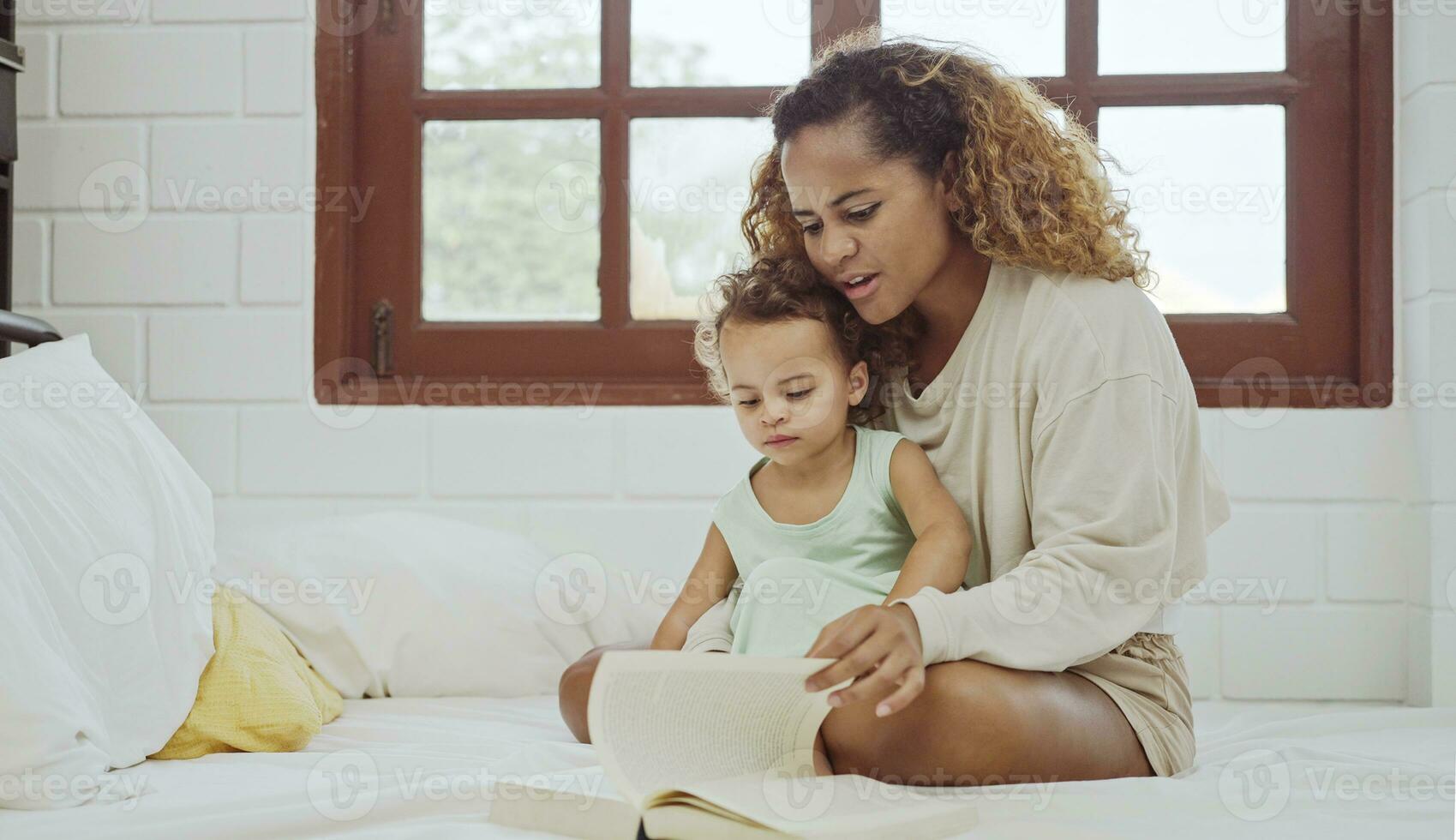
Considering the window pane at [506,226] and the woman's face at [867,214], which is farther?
the window pane at [506,226]

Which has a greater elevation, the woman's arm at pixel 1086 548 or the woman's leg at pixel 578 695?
the woman's arm at pixel 1086 548

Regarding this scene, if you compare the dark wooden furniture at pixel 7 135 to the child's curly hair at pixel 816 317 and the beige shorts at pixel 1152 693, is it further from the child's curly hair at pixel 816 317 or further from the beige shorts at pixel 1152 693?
the beige shorts at pixel 1152 693

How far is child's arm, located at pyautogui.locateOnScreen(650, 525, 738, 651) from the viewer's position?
1386 mm

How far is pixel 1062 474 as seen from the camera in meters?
Answer: 1.21

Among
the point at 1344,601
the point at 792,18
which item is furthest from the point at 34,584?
the point at 1344,601

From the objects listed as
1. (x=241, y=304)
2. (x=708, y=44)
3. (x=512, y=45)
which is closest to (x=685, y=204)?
(x=708, y=44)

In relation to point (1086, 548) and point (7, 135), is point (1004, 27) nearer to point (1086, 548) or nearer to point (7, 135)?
point (1086, 548)

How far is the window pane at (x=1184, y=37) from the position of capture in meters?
2.08

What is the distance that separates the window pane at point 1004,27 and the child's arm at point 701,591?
3.53 ft

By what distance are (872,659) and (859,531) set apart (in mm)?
346

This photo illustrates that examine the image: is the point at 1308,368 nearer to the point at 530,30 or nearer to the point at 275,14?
the point at 530,30

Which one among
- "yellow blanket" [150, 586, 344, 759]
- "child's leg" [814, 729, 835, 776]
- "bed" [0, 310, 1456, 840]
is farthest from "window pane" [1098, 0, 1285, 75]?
"yellow blanket" [150, 586, 344, 759]

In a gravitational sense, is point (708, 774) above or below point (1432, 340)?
below

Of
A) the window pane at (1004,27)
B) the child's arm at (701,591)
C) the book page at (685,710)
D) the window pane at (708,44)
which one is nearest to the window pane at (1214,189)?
the window pane at (1004,27)
